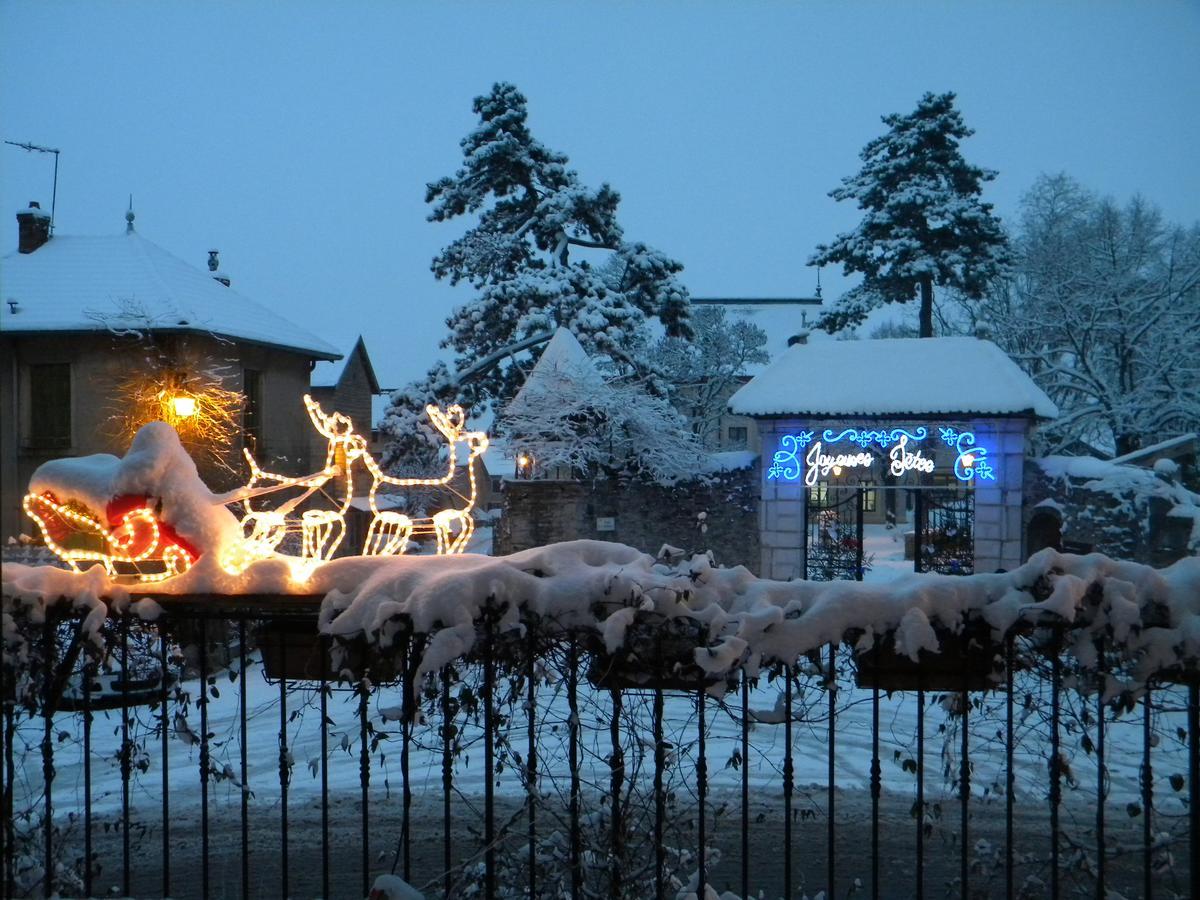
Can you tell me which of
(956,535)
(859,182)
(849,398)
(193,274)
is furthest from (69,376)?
(859,182)

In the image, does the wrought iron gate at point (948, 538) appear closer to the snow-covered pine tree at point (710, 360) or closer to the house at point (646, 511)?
the house at point (646, 511)

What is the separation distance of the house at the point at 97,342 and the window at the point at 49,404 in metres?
0.02


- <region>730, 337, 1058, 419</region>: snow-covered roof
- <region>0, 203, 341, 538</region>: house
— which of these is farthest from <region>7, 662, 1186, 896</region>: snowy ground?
<region>0, 203, 341, 538</region>: house

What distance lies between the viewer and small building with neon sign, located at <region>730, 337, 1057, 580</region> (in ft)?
47.1

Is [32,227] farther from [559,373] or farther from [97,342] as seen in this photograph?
[559,373]

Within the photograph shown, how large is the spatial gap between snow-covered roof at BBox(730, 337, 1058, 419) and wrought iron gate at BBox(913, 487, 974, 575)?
4.75 feet

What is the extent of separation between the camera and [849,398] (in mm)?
15023

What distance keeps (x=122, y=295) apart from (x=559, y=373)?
765cm

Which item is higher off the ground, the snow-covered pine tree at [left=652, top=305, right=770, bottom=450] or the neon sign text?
the snow-covered pine tree at [left=652, top=305, right=770, bottom=450]

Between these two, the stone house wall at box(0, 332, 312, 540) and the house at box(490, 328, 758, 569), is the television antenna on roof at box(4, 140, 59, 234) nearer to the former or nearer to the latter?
the stone house wall at box(0, 332, 312, 540)

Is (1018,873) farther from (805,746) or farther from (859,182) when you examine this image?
(859,182)

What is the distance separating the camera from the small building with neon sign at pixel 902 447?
14344 mm

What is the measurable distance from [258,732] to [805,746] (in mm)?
4908

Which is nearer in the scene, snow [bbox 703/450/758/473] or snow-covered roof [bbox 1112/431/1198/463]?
snow-covered roof [bbox 1112/431/1198/463]
